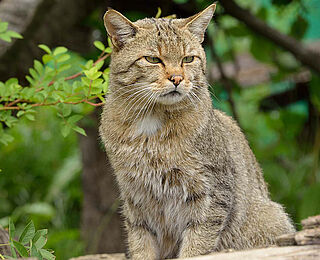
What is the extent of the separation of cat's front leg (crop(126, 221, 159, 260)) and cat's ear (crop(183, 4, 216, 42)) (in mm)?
1433

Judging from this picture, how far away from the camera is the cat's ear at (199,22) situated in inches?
148

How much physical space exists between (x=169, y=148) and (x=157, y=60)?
59 centimetres

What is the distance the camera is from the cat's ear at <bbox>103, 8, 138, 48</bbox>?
3.60 m

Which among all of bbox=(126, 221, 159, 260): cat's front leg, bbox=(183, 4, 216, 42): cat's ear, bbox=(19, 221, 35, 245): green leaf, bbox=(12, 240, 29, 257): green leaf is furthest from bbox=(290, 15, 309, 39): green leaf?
bbox=(12, 240, 29, 257): green leaf

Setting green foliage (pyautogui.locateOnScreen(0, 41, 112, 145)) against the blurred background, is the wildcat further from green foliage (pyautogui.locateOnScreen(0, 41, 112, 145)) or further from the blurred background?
the blurred background

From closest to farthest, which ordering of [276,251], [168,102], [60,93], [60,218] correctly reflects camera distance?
[276,251], [168,102], [60,93], [60,218]

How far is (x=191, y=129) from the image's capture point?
3.69 meters

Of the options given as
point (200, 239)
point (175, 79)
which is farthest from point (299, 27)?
point (200, 239)

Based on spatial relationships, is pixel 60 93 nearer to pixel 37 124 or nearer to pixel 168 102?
pixel 168 102

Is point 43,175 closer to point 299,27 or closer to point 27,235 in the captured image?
point 299,27

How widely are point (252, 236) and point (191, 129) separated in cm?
93

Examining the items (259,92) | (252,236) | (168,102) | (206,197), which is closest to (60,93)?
(168,102)

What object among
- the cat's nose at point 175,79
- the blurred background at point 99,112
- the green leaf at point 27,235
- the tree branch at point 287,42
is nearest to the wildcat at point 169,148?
the cat's nose at point 175,79

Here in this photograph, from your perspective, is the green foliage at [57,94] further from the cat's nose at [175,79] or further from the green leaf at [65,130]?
the cat's nose at [175,79]
